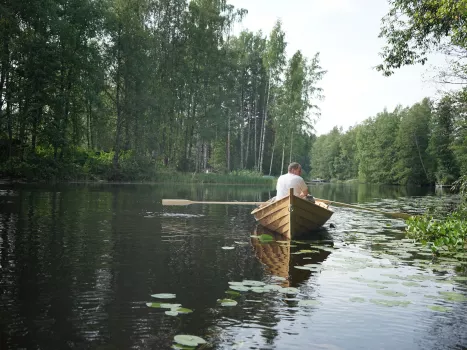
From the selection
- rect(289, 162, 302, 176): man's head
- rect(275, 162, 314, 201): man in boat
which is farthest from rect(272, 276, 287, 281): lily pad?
rect(289, 162, 302, 176): man's head

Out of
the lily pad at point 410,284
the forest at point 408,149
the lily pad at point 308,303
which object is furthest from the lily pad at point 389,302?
the forest at point 408,149

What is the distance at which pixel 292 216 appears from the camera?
1004 centimetres

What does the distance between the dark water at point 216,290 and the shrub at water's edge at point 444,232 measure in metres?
0.58

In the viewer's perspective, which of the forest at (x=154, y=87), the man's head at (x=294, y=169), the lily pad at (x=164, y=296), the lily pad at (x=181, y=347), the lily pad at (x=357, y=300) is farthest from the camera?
the forest at (x=154, y=87)

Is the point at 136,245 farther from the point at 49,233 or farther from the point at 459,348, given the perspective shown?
the point at 459,348

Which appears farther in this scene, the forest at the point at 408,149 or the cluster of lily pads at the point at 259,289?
the forest at the point at 408,149

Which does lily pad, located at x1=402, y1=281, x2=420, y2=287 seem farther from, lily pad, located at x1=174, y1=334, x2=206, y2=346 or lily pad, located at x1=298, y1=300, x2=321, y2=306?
lily pad, located at x1=174, y1=334, x2=206, y2=346

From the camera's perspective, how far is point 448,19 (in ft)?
34.6

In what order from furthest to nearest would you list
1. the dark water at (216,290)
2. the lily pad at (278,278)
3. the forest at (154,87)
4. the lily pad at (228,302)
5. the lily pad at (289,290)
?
the forest at (154,87) → the lily pad at (278,278) → the lily pad at (289,290) → the lily pad at (228,302) → the dark water at (216,290)

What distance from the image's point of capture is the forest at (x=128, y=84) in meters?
27.7

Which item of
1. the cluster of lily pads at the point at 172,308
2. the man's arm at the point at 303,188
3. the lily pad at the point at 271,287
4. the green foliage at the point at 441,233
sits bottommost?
the cluster of lily pads at the point at 172,308

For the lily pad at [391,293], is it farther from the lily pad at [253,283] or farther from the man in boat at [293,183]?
the man in boat at [293,183]

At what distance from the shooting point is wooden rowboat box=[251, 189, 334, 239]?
10.1 m

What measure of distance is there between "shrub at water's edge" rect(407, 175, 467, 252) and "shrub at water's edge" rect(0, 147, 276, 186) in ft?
77.4
